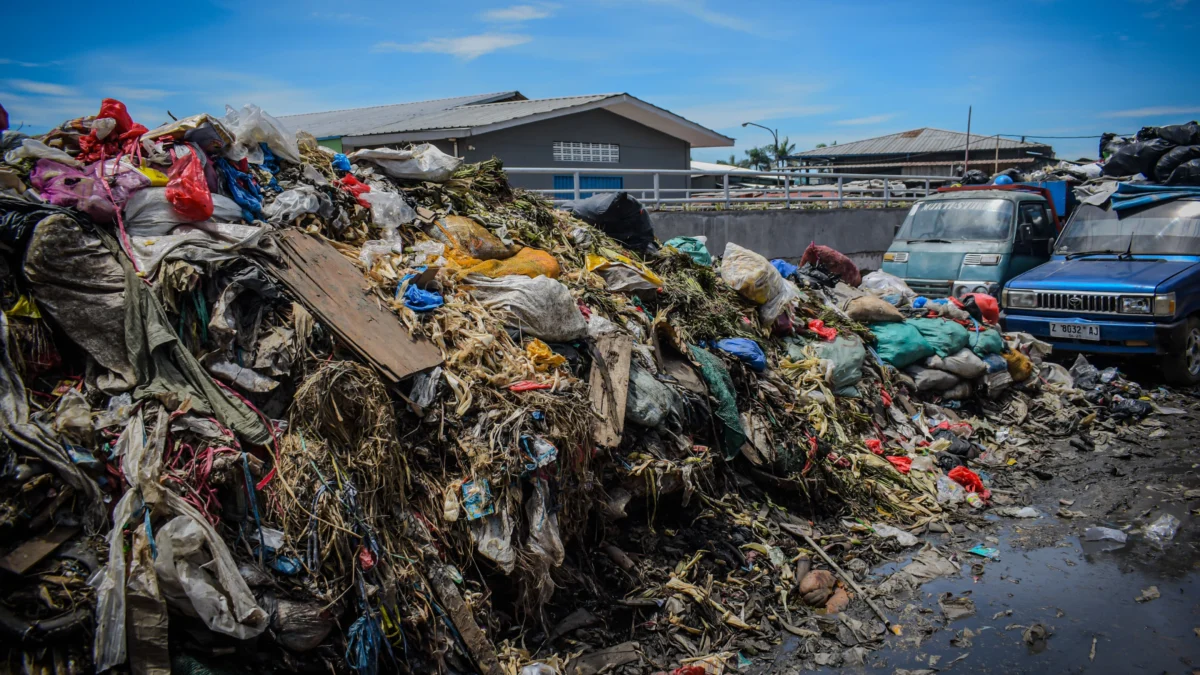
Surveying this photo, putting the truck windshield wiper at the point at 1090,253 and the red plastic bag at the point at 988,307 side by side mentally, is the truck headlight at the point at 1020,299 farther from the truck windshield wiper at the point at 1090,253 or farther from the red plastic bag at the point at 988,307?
the truck windshield wiper at the point at 1090,253

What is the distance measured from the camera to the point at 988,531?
17.7ft

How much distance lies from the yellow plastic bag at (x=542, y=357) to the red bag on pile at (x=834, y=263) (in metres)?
5.22

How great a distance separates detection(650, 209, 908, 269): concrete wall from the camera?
11891mm

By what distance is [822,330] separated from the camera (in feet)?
23.6

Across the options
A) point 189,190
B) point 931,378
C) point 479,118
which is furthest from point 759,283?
point 479,118

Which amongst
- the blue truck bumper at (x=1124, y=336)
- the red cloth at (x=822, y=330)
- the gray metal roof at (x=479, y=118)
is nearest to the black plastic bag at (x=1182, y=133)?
the blue truck bumper at (x=1124, y=336)

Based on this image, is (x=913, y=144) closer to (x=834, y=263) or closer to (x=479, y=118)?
(x=479, y=118)

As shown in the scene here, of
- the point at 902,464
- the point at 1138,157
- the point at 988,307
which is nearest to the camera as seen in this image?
the point at 902,464

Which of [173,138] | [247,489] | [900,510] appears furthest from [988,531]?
[173,138]

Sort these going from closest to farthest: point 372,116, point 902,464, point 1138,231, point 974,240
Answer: point 902,464 → point 1138,231 → point 974,240 → point 372,116

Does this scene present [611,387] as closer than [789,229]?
Yes

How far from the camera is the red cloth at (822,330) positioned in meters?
7.14

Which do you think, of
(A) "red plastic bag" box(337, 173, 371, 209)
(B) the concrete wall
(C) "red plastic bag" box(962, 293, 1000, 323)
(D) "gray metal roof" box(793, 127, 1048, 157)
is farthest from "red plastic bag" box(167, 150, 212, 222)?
(D) "gray metal roof" box(793, 127, 1048, 157)

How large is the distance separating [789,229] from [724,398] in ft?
29.7
